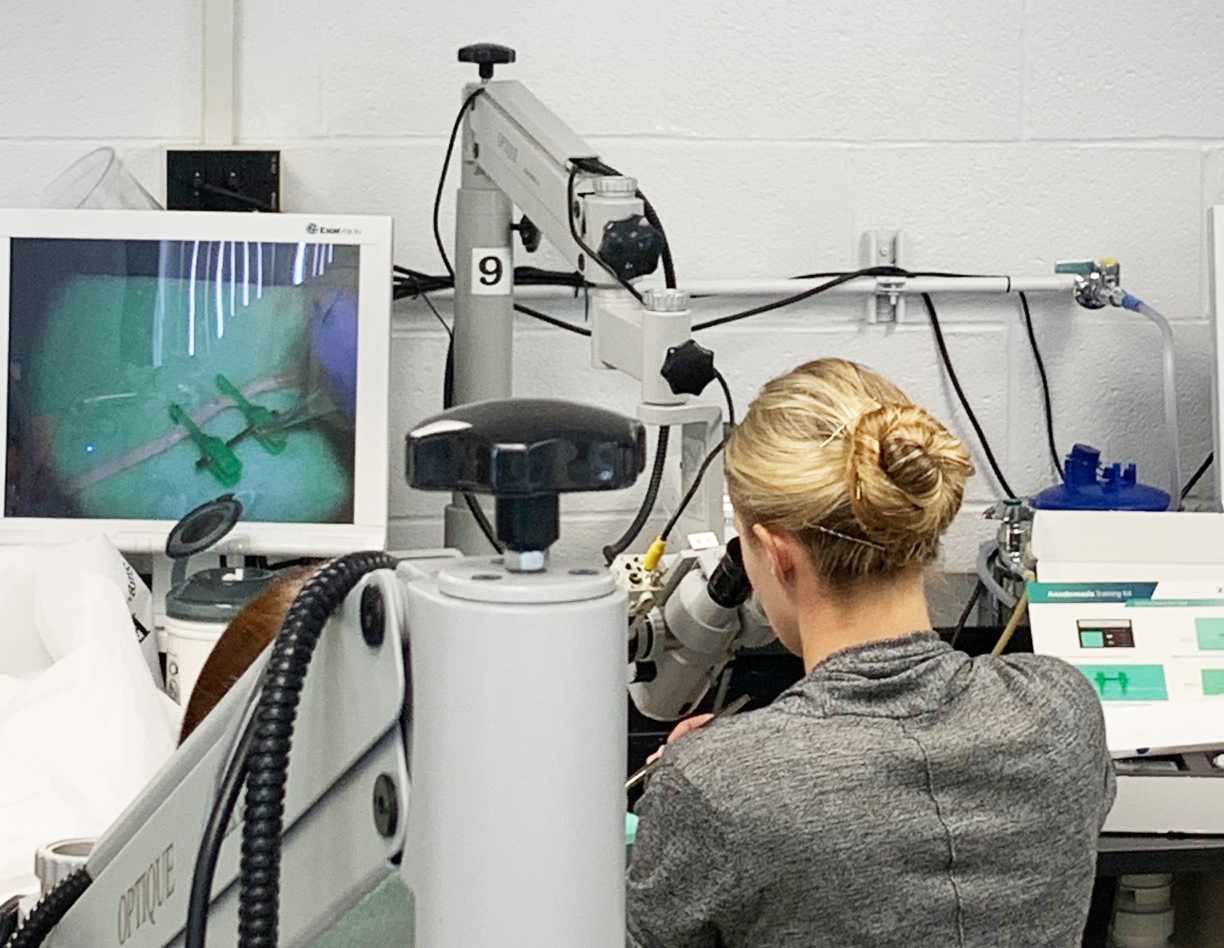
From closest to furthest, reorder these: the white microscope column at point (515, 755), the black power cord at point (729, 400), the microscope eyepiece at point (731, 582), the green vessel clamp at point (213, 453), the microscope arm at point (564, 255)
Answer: the white microscope column at point (515, 755) < the microscope eyepiece at point (731, 582) < the microscope arm at point (564, 255) < the green vessel clamp at point (213, 453) < the black power cord at point (729, 400)

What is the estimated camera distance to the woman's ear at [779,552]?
1.25 m

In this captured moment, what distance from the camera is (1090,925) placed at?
1.73 meters

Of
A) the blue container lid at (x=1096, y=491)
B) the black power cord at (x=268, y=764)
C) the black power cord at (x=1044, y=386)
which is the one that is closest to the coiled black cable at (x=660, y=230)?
the blue container lid at (x=1096, y=491)

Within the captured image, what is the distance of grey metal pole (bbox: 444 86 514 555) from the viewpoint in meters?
1.86

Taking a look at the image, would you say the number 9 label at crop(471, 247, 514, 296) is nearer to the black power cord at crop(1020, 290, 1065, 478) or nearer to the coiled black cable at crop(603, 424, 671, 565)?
the coiled black cable at crop(603, 424, 671, 565)

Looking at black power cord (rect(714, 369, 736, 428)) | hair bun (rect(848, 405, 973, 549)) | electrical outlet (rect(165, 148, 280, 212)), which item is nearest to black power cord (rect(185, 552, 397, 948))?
hair bun (rect(848, 405, 973, 549))

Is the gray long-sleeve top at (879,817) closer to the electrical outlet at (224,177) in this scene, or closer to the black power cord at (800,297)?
the black power cord at (800,297)

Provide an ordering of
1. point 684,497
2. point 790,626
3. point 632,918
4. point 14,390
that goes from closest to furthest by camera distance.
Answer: point 632,918
point 790,626
point 684,497
point 14,390

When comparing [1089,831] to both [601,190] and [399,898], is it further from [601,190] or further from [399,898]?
[399,898]

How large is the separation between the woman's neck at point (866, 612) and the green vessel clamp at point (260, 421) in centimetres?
82

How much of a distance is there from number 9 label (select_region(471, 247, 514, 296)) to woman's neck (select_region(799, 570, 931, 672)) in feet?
2.44

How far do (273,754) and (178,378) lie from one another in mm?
1454

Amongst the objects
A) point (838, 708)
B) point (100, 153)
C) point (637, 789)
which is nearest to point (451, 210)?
point (100, 153)

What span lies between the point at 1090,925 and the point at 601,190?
36.7 inches
